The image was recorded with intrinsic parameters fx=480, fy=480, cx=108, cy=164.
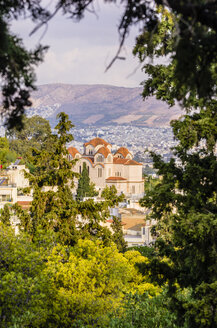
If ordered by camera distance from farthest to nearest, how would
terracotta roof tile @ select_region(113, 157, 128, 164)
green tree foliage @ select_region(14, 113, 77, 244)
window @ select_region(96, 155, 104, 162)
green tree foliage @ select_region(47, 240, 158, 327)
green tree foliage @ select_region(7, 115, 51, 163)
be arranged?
terracotta roof tile @ select_region(113, 157, 128, 164) → window @ select_region(96, 155, 104, 162) → green tree foliage @ select_region(7, 115, 51, 163) → green tree foliage @ select_region(14, 113, 77, 244) → green tree foliage @ select_region(47, 240, 158, 327)

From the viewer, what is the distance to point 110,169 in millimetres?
92875

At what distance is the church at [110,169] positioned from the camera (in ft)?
299

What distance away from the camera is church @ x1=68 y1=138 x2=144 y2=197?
91062mm

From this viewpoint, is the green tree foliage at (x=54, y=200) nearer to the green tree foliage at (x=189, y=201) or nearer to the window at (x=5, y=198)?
the green tree foliage at (x=189, y=201)

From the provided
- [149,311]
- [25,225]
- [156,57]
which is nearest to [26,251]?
[149,311]

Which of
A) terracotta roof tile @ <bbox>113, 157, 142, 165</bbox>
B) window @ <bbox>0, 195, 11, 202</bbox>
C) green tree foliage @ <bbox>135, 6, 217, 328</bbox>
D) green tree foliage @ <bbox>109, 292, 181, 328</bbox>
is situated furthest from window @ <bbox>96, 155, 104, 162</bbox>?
green tree foliage @ <bbox>135, 6, 217, 328</bbox>

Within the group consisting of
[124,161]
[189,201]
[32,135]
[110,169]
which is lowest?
[189,201]

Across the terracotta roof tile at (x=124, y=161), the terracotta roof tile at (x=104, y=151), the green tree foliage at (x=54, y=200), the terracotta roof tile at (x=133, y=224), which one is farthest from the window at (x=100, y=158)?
the green tree foliage at (x=54, y=200)

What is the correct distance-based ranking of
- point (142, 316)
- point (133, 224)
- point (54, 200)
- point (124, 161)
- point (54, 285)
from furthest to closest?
point (124, 161) < point (133, 224) < point (54, 200) < point (54, 285) < point (142, 316)

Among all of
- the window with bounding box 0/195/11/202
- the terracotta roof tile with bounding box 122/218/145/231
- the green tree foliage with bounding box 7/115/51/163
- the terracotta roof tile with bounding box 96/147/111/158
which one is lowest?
the terracotta roof tile with bounding box 122/218/145/231

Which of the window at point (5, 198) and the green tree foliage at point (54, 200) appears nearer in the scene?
the green tree foliage at point (54, 200)

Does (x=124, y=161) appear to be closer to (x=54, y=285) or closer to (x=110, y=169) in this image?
(x=110, y=169)

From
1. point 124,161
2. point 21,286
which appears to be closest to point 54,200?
point 21,286

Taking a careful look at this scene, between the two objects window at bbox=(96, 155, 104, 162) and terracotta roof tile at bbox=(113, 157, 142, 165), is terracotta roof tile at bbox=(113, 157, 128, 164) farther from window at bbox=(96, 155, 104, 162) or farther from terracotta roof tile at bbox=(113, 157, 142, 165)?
window at bbox=(96, 155, 104, 162)
